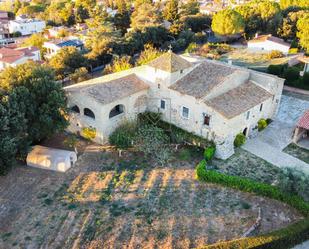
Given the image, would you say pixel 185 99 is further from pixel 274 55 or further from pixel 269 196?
pixel 274 55

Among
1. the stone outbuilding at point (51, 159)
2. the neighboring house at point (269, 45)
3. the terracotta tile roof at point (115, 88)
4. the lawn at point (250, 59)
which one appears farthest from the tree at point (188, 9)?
the stone outbuilding at point (51, 159)

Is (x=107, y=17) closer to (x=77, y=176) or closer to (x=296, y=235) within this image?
(x=77, y=176)

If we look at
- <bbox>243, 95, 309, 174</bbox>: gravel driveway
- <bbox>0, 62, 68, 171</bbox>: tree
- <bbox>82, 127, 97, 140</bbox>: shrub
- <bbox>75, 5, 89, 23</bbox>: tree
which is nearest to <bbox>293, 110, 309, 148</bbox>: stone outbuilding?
<bbox>243, 95, 309, 174</bbox>: gravel driveway

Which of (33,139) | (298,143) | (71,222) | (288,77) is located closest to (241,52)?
(288,77)

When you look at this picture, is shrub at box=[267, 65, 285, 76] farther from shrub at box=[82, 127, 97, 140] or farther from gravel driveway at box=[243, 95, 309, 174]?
Answer: shrub at box=[82, 127, 97, 140]

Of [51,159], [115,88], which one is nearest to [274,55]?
[115,88]

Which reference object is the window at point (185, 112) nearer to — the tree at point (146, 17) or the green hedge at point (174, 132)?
the green hedge at point (174, 132)
